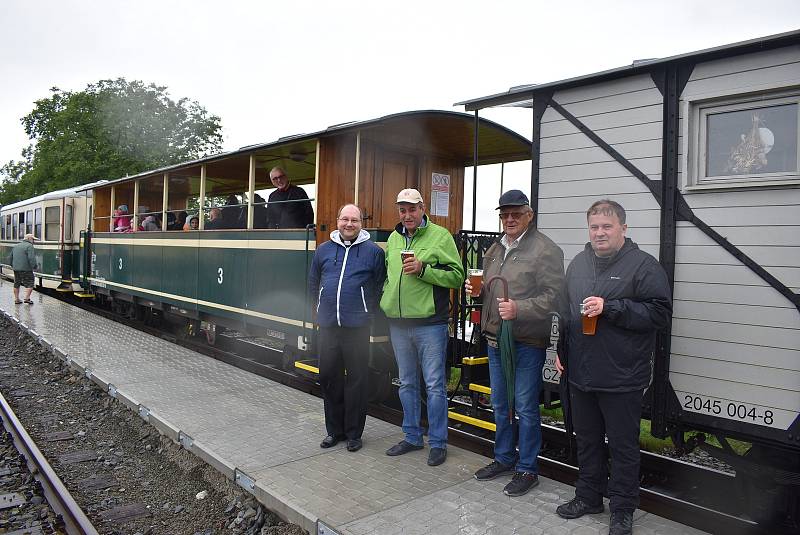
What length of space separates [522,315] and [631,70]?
1.78 meters

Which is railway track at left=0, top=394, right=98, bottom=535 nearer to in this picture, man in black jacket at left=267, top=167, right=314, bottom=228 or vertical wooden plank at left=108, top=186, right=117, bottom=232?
man in black jacket at left=267, top=167, right=314, bottom=228

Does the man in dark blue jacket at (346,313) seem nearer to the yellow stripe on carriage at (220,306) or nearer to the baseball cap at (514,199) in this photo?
the baseball cap at (514,199)

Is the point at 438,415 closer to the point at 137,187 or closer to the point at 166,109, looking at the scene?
the point at 137,187

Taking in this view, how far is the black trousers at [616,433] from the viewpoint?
3.39 meters

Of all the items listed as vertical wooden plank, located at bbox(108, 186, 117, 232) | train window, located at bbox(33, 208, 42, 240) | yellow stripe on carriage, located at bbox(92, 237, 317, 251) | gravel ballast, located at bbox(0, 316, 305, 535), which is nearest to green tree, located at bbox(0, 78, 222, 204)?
train window, located at bbox(33, 208, 42, 240)

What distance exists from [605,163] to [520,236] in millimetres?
872

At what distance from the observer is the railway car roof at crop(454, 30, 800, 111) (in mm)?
3469

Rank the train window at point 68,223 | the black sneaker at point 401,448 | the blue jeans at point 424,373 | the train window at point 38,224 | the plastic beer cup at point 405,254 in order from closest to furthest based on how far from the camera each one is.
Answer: the plastic beer cup at point 405,254 → the blue jeans at point 424,373 → the black sneaker at point 401,448 → the train window at point 68,223 → the train window at point 38,224

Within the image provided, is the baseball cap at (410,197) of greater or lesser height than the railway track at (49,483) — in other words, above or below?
above

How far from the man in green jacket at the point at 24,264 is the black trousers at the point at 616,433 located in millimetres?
14589

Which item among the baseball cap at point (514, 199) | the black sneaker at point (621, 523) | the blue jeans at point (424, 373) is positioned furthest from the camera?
the blue jeans at point (424, 373)

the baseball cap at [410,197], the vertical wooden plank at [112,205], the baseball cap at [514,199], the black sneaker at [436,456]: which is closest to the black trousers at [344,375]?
the black sneaker at [436,456]

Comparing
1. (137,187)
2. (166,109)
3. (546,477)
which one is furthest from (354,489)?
(166,109)

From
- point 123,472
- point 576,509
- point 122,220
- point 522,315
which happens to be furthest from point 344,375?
point 122,220
